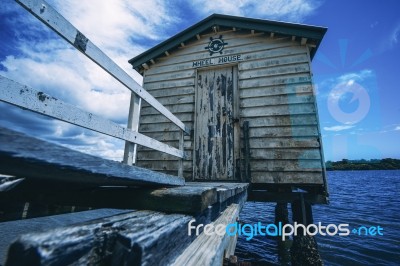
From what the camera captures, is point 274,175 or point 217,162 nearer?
point 274,175

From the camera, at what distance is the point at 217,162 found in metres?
6.09

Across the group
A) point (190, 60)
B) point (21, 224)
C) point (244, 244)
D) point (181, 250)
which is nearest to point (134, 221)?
point (181, 250)

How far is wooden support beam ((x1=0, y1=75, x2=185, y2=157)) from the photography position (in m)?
1.04

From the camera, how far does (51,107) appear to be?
48.9 inches

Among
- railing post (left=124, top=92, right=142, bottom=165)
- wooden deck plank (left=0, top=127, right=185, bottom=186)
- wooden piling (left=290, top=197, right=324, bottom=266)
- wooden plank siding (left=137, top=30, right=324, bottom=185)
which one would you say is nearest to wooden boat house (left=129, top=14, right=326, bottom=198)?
wooden plank siding (left=137, top=30, right=324, bottom=185)

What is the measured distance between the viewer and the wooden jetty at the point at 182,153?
660mm

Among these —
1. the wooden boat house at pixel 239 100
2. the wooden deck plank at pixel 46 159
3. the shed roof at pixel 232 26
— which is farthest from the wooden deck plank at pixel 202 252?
the shed roof at pixel 232 26

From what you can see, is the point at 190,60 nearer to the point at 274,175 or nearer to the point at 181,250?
the point at 274,175

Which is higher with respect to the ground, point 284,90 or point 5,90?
point 284,90

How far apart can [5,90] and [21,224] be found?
1883mm

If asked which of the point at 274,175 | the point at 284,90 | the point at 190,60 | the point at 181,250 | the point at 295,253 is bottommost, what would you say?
the point at 295,253

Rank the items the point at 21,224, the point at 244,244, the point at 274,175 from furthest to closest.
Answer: the point at 244,244 → the point at 274,175 → the point at 21,224

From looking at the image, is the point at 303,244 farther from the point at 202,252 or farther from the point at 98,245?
the point at 98,245

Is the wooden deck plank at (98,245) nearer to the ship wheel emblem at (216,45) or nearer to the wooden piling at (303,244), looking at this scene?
the wooden piling at (303,244)
